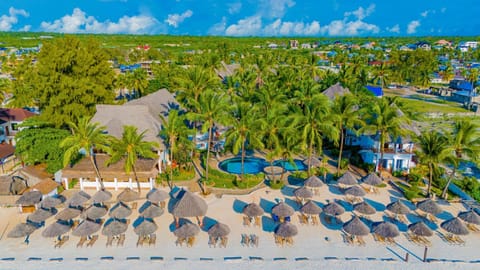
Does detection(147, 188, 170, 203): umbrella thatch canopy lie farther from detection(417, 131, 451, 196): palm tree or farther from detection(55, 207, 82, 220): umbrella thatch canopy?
detection(417, 131, 451, 196): palm tree

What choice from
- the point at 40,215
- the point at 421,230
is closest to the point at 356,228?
the point at 421,230

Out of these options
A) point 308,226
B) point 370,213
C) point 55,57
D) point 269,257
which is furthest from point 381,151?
point 55,57

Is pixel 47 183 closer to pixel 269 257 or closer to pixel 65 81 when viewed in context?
pixel 65 81

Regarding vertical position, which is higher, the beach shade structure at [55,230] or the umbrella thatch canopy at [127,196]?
the umbrella thatch canopy at [127,196]

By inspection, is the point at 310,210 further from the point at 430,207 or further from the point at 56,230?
the point at 56,230

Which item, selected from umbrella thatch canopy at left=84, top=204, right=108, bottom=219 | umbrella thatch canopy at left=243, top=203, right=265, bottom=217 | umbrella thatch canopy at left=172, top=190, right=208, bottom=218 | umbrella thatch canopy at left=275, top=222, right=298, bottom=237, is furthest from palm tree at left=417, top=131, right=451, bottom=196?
umbrella thatch canopy at left=84, top=204, right=108, bottom=219

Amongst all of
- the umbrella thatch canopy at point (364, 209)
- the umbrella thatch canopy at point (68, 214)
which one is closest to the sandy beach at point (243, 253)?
the umbrella thatch canopy at point (68, 214)

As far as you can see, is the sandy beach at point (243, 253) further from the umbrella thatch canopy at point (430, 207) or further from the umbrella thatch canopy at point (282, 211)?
the umbrella thatch canopy at point (430, 207)
